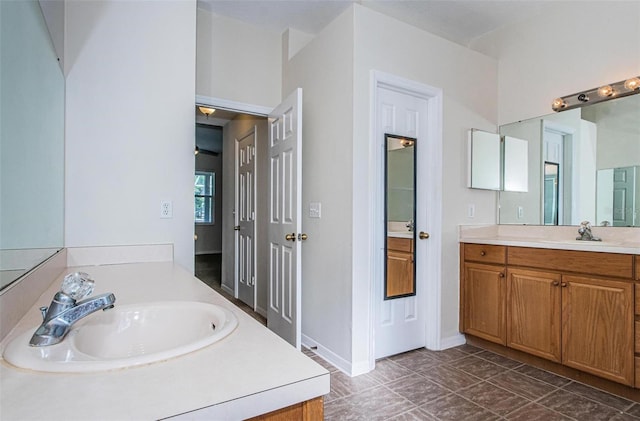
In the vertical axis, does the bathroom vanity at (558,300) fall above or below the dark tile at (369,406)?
above

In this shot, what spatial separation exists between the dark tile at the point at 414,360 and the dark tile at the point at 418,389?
0.56 ft

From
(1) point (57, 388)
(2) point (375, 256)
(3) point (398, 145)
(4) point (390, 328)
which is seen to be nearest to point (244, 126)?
(3) point (398, 145)

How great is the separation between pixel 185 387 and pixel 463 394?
2.00 metres

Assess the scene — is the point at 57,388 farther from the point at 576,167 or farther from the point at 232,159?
the point at 232,159

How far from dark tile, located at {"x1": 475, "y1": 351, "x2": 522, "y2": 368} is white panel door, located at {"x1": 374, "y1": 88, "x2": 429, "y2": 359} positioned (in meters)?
0.44

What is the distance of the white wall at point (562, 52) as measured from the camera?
2453 mm

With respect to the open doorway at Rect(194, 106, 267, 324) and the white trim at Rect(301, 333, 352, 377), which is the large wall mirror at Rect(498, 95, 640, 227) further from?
the open doorway at Rect(194, 106, 267, 324)

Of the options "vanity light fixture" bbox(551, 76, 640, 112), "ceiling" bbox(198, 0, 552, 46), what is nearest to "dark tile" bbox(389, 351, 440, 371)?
"vanity light fixture" bbox(551, 76, 640, 112)

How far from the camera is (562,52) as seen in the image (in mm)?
2748

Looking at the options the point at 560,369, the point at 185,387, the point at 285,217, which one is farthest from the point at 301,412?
the point at 560,369

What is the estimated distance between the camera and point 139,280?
1.45 meters

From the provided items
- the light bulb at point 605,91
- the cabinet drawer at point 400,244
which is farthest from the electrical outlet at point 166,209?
the light bulb at point 605,91

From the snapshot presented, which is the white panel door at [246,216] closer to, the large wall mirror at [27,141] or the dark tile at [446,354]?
the dark tile at [446,354]

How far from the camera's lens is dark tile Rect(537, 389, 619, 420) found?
187cm
